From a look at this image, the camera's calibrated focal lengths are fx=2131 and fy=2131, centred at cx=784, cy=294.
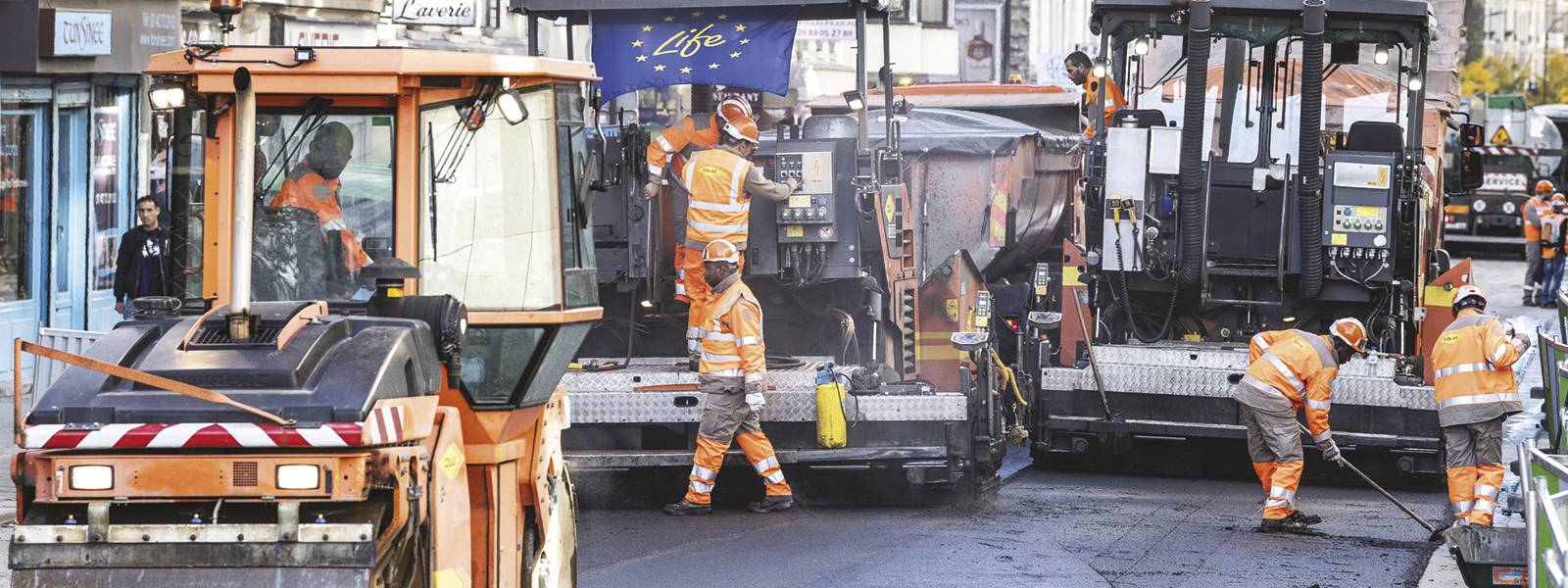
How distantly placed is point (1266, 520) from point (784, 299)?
3.01 m

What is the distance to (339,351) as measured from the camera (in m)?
5.67

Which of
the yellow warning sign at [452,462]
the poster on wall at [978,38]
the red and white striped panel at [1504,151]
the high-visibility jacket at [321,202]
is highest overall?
the poster on wall at [978,38]

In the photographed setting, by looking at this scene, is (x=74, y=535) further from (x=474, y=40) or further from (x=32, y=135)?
(x=474, y=40)

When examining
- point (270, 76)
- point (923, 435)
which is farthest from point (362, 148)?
point (923, 435)

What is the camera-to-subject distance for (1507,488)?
41.5 feet

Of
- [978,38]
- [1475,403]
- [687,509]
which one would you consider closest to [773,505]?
[687,509]

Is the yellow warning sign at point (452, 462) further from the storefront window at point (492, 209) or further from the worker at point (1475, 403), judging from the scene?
the worker at point (1475, 403)

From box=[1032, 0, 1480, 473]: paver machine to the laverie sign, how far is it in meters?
8.25

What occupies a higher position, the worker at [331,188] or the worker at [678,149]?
the worker at [678,149]

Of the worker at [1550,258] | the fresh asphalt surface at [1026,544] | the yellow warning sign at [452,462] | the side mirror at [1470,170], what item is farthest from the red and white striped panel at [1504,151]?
the yellow warning sign at [452,462]

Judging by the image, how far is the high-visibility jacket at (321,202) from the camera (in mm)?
6758

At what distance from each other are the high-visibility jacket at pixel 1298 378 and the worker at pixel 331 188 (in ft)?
18.8

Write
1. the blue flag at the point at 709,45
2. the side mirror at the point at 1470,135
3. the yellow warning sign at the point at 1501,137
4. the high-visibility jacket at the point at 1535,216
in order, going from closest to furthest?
the blue flag at the point at 709,45 → the side mirror at the point at 1470,135 → the high-visibility jacket at the point at 1535,216 → the yellow warning sign at the point at 1501,137

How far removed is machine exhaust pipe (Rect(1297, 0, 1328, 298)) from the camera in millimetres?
12086
